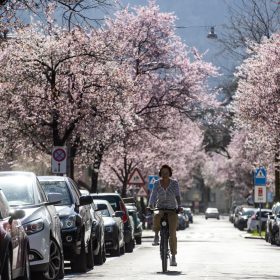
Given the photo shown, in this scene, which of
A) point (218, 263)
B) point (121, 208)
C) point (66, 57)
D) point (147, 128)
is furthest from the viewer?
point (147, 128)

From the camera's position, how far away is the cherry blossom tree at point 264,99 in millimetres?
49334

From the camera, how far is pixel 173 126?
175 ft

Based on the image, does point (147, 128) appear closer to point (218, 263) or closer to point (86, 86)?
point (86, 86)

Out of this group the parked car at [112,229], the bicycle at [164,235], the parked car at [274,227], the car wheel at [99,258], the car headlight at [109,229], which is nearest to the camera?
the bicycle at [164,235]

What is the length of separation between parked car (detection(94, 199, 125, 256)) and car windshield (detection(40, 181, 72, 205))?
21.0ft

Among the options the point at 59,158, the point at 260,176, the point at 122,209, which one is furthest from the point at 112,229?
the point at 260,176

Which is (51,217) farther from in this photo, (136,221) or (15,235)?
(136,221)

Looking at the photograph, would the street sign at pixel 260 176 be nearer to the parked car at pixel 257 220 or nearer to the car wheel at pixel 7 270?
the parked car at pixel 257 220

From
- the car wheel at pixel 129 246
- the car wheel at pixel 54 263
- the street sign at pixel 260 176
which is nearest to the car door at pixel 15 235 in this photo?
the car wheel at pixel 54 263

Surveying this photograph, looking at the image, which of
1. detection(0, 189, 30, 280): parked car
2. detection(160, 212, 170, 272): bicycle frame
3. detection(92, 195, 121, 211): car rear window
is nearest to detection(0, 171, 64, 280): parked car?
detection(0, 189, 30, 280): parked car

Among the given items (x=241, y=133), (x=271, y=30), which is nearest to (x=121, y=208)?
(x=271, y=30)

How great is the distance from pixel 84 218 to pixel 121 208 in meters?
A: 10.9

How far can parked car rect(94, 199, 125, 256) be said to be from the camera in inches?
1094

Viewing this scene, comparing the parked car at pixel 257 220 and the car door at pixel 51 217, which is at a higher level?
the parked car at pixel 257 220
